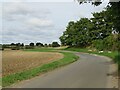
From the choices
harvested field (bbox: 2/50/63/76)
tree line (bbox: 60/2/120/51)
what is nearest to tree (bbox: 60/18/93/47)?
tree line (bbox: 60/2/120/51)

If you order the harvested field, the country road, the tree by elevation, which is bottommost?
Answer: the harvested field

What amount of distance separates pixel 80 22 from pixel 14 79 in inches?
3839

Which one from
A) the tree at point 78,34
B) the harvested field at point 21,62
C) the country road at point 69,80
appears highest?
the tree at point 78,34

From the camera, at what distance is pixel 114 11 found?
1698cm

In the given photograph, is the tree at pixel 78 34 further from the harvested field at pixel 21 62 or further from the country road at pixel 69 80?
the country road at pixel 69 80

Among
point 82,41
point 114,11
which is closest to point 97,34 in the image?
point 82,41

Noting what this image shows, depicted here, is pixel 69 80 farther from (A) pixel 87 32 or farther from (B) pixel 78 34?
(B) pixel 78 34

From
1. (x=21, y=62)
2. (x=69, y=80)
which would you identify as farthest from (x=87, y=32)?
(x=69, y=80)

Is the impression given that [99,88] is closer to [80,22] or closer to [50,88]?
[50,88]

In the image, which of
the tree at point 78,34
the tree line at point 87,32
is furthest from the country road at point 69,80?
the tree at point 78,34

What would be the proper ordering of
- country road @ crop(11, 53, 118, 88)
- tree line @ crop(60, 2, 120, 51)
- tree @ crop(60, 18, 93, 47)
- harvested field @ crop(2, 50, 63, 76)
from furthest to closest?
1. tree @ crop(60, 18, 93, 47)
2. tree line @ crop(60, 2, 120, 51)
3. harvested field @ crop(2, 50, 63, 76)
4. country road @ crop(11, 53, 118, 88)

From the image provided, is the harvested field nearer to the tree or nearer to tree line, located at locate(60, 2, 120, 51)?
tree line, located at locate(60, 2, 120, 51)

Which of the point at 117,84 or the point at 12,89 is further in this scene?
the point at 117,84

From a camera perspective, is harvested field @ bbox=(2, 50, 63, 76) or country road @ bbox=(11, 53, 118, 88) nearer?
A: country road @ bbox=(11, 53, 118, 88)
